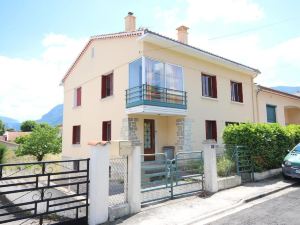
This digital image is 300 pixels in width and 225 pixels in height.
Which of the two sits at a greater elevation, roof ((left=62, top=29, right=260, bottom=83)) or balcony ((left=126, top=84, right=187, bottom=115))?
roof ((left=62, top=29, right=260, bottom=83))

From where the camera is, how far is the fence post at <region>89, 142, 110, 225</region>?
A: 6.13 metres

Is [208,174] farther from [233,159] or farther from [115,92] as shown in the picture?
[115,92]

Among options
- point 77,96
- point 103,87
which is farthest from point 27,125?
point 103,87

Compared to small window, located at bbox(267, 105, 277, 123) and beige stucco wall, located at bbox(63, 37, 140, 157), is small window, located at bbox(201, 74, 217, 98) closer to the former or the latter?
beige stucco wall, located at bbox(63, 37, 140, 157)

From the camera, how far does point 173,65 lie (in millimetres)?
14133

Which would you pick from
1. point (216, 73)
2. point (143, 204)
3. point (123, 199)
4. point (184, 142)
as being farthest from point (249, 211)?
point (216, 73)

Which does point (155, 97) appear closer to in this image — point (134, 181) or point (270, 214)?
point (134, 181)

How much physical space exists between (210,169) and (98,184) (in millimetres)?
4312

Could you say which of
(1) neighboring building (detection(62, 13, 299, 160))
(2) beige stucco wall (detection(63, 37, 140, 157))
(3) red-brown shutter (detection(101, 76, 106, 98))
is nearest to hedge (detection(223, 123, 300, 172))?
(1) neighboring building (detection(62, 13, 299, 160))

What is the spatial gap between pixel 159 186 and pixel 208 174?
1.99m

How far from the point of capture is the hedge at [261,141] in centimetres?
1091

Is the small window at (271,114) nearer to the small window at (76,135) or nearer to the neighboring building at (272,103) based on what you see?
the neighboring building at (272,103)

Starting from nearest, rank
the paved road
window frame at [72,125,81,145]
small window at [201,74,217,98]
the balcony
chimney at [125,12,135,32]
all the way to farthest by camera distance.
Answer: the paved road < the balcony < chimney at [125,12,135,32] < small window at [201,74,217,98] < window frame at [72,125,81,145]

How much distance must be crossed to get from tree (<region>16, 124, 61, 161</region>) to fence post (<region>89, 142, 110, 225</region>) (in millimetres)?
20715
